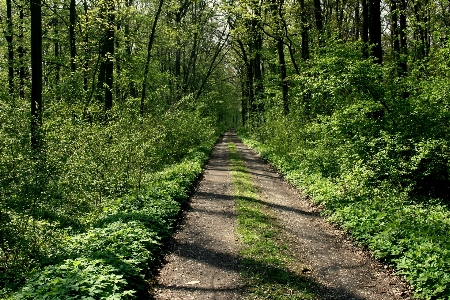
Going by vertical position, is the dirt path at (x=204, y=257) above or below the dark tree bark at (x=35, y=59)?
below

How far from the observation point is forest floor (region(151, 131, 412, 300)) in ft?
20.2

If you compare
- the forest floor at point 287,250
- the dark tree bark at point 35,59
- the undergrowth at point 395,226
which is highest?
the dark tree bark at point 35,59

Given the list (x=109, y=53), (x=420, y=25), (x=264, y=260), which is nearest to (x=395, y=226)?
(x=264, y=260)

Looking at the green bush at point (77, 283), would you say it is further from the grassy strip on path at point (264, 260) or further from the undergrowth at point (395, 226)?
the undergrowth at point (395, 226)

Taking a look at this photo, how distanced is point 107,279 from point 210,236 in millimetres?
3826

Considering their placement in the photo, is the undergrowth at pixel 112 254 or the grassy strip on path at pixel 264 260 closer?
the undergrowth at pixel 112 254

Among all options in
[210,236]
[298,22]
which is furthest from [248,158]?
[210,236]

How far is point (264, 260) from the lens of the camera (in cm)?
719

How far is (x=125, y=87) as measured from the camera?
2198 centimetres

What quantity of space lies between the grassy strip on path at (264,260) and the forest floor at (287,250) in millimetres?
151

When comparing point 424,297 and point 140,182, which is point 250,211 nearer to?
point 140,182

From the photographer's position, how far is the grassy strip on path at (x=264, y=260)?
603 centimetres

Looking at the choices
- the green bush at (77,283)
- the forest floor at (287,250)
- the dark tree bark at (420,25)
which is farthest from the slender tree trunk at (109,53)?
the dark tree bark at (420,25)

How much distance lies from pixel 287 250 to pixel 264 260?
86cm
